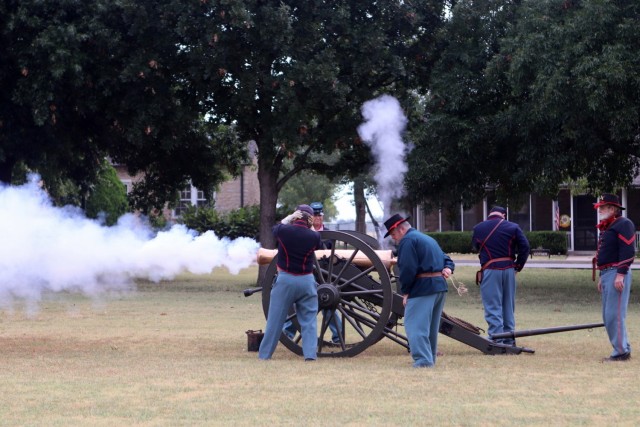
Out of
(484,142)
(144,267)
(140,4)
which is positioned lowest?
(144,267)

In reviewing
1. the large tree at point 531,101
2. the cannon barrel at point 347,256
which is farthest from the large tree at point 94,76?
the cannon barrel at point 347,256

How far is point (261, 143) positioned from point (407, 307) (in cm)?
1590

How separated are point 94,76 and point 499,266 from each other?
15774mm

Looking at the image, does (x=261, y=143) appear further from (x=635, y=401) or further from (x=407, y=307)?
(x=635, y=401)

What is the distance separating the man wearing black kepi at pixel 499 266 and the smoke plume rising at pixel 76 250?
3.94 metres

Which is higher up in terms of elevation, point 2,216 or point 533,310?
point 2,216

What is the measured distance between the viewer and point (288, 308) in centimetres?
1226

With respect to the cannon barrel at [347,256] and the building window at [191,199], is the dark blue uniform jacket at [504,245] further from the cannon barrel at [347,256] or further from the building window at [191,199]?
the building window at [191,199]

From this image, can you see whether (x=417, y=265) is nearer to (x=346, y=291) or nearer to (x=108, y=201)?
(x=346, y=291)

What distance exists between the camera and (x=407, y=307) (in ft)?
37.9

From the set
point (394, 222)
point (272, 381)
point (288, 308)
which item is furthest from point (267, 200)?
point (272, 381)

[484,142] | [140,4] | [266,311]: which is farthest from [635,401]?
[140,4]

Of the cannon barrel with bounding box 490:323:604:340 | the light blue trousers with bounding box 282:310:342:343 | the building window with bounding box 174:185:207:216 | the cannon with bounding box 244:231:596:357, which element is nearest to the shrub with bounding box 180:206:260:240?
the building window with bounding box 174:185:207:216

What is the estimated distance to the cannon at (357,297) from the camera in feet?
40.3
